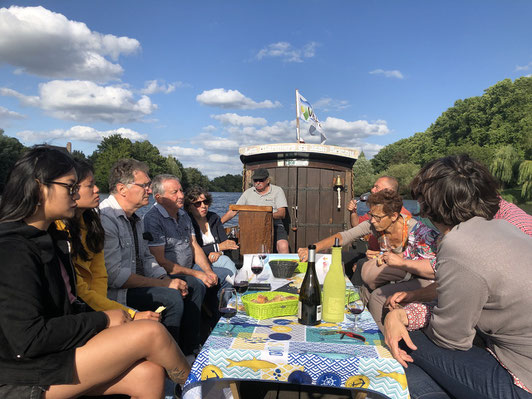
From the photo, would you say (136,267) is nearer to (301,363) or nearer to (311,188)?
(301,363)

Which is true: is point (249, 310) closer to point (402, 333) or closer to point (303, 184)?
point (402, 333)

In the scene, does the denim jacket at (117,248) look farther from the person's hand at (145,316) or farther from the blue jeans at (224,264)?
the blue jeans at (224,264)

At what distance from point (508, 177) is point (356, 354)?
1183 inches

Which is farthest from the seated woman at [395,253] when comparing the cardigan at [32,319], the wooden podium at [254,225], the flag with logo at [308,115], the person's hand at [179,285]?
the flag with logo at [308,115]

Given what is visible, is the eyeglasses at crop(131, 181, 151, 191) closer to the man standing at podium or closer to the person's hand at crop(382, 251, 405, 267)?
the person's hand at crop(382, 251, 405, 267)

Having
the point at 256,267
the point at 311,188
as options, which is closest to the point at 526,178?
the point at 311,188

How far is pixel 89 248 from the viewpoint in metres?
2.25

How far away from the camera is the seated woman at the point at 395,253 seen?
8.40ft

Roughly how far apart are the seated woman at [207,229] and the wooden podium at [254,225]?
0.37 metres

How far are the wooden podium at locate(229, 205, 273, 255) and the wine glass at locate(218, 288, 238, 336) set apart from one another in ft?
9.88

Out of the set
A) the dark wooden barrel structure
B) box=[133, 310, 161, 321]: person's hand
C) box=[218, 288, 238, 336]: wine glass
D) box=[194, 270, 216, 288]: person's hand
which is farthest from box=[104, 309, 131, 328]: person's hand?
the dark wooden barrel structure

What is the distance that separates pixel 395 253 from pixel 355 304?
130cm

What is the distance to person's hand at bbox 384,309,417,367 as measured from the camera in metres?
1.50

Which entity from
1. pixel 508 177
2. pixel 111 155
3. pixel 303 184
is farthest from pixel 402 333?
pixel 111 155
